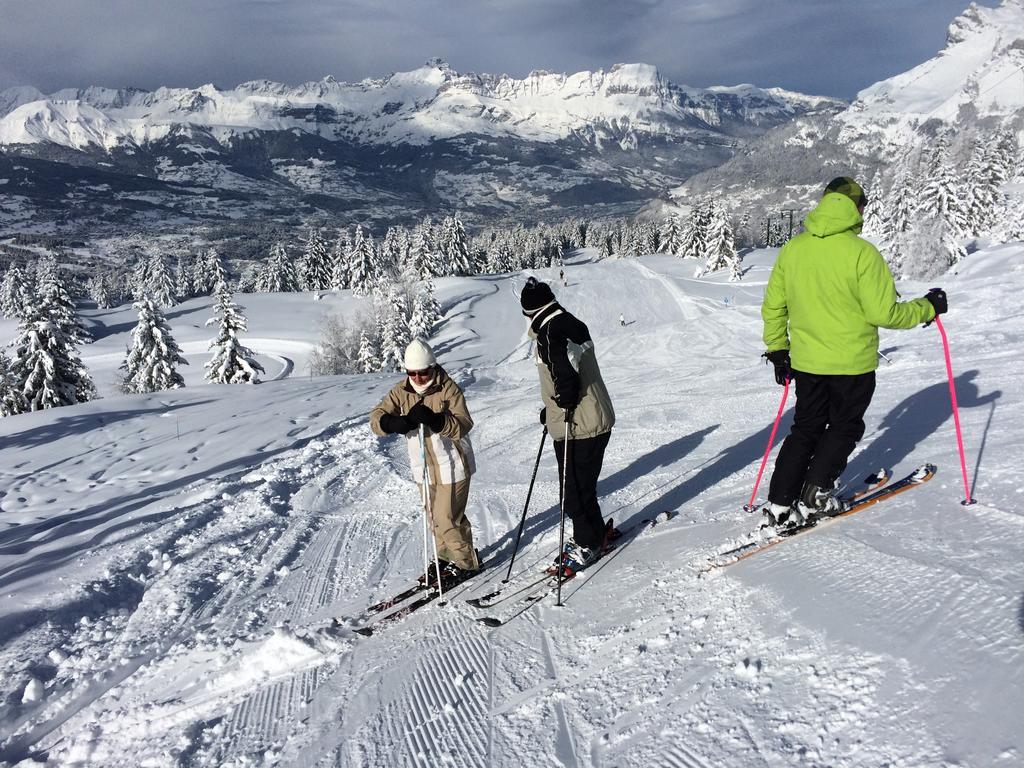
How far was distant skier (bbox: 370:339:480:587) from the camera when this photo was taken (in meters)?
4.40

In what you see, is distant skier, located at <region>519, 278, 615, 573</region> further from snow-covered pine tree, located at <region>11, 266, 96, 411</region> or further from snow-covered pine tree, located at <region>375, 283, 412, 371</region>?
snow-covered pine tree, located at <region>375, 283, 412, 371</region>

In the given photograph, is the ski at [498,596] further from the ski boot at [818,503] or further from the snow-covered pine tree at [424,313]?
the snow-covered pine tree at [424,313]

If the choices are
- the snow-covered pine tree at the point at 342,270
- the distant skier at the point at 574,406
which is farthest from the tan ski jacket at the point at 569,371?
the snow-covered pine tree at the point at 342,270

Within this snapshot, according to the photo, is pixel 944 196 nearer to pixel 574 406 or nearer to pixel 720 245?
pixel 720 245

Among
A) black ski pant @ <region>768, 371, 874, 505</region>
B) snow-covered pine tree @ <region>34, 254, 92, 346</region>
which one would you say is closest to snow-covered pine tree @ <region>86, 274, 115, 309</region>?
snow-covered pine tree @ <region>34, 254, 92, 346</region>

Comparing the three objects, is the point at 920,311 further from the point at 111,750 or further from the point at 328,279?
the point at 328,279

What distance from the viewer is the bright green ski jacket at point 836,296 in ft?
12.2

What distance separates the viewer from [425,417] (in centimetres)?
429

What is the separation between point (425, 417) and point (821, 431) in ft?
9.02

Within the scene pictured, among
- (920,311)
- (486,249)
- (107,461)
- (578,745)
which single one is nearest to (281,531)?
(578,745)

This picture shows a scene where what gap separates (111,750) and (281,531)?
3085mm

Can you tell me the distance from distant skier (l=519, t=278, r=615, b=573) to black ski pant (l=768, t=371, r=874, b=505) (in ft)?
4.17

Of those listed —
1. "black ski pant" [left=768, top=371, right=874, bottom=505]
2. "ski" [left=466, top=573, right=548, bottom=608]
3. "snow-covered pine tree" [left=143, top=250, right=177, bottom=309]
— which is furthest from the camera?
"snow-covered pine tree" [left=143, top=250, right=177, bottom=309]

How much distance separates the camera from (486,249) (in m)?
116
